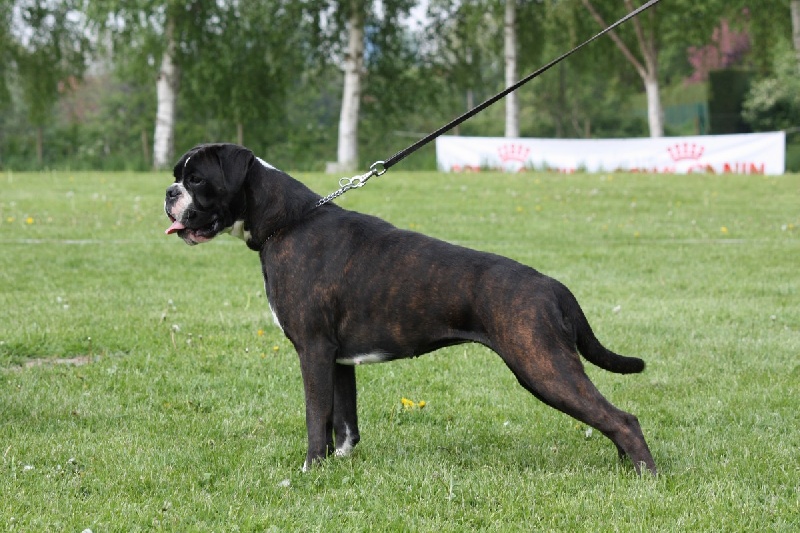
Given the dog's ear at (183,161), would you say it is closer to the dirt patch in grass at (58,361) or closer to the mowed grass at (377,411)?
the mowed grass at (377,411)

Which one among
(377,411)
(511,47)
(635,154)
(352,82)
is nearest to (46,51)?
(352,82)

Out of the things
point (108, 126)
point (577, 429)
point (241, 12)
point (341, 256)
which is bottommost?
point (577, 429)

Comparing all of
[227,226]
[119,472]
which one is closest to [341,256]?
[227,226]

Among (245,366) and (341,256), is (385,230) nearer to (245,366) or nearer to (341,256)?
(341,256)

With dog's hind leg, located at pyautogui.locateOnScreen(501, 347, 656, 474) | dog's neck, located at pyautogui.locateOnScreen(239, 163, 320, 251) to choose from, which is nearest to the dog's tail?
dog's hind leg, located at pyautogui.locateOnScreen(501, 347, 656, 474)

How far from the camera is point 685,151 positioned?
23141mm

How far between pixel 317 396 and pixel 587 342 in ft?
4.27

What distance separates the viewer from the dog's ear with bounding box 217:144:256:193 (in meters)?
4.52

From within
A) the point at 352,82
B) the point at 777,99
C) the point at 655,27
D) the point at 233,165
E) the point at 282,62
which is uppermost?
the point at 655,27

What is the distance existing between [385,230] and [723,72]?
38680mm

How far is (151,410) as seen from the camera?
18.4ft

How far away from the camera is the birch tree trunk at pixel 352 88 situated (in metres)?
29.0

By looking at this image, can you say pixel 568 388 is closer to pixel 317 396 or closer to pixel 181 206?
pixel 317 396

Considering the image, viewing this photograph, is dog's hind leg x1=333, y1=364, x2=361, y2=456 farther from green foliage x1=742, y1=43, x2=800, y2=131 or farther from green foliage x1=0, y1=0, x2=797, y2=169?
green foliage x1=742, y1=43, x2=800, y2=131
